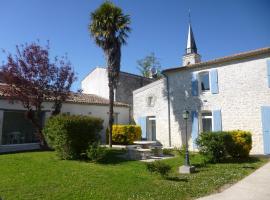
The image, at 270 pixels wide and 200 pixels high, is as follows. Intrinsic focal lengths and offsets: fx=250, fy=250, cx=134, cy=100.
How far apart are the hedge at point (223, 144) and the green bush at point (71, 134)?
516cm

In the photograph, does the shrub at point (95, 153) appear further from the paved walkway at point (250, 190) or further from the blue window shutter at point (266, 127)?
the blue window shutter at point (266, 127)

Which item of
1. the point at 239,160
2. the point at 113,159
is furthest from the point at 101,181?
the point at 239,160

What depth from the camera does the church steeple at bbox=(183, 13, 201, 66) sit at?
3225cm

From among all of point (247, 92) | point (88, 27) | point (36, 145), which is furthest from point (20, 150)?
point (247, 92)

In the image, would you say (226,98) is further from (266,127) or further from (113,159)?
(113,159)

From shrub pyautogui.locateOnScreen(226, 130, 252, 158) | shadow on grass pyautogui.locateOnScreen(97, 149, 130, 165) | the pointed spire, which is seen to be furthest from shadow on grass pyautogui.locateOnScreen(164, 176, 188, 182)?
the pointed spire

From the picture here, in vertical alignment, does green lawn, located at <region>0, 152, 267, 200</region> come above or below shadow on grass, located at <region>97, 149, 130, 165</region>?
below

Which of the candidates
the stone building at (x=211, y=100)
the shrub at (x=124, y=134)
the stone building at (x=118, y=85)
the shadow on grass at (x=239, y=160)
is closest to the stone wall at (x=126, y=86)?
the stone building at (x=118, y=85)

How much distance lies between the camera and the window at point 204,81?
1598 centimetres

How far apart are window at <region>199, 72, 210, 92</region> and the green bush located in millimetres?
7629

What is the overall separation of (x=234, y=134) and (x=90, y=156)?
6.84 metres

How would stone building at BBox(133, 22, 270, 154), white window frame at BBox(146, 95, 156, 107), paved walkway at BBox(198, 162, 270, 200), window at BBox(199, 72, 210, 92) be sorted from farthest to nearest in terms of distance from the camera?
white window frame at BBox(146, 95, 156, 107), window at BBox(199, 72, 210, 92), stone building at BBox(133, 22, 270, 154), paved walkway at BBox(198, 162, 270, 200)

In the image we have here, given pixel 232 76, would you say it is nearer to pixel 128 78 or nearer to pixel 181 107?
pixel 181 107

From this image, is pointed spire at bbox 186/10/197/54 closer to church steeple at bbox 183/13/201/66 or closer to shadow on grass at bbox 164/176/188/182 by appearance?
church steeple at bbox 183/13/201/66
